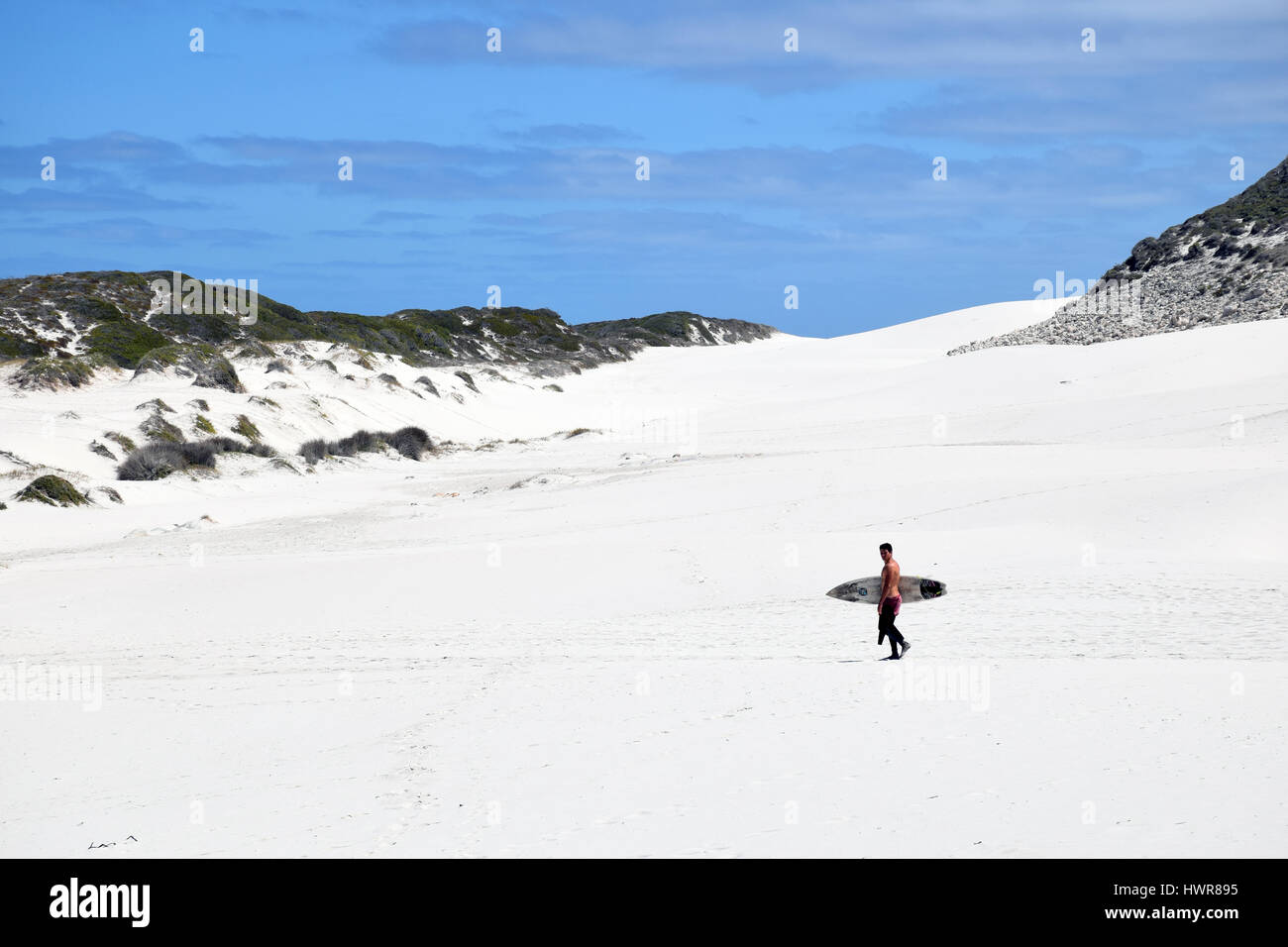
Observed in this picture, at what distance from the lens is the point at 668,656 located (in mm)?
12250

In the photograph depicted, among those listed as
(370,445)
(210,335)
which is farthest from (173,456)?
(210,335)

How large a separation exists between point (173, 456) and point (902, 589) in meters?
19.8

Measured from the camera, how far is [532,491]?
27.1 m

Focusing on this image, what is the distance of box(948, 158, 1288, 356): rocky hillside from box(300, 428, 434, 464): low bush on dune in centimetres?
2863

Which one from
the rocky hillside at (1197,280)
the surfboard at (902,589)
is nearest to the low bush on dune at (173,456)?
the surfboard at (902,589)

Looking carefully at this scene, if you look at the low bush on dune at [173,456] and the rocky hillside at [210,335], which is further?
the rocky hillside at [210,335]

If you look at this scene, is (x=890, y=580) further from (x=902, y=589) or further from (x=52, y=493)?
(x=52, y=493)

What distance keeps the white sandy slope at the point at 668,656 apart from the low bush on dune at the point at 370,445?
3202mm

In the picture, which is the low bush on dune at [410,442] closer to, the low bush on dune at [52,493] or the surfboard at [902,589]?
the low bush on dune at [52,493]

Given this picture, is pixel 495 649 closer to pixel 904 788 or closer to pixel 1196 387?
pixel 904 788

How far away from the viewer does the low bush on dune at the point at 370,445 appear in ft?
113

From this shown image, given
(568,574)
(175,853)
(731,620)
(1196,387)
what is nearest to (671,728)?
(175,853)

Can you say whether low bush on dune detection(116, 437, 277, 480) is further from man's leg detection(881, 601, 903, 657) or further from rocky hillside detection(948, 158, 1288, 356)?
rocky hillside detection(948, 158, 1288, 356)

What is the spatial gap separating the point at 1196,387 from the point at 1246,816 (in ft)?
109
